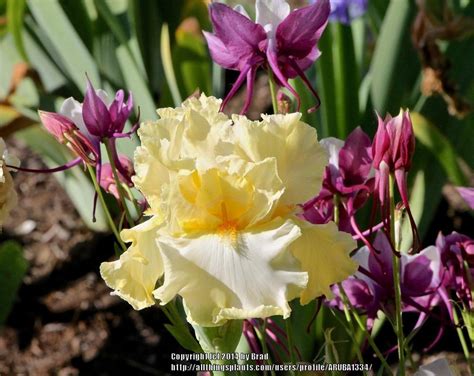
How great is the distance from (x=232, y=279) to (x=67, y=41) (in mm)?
996

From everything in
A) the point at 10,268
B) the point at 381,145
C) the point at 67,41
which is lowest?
the point at 10,268

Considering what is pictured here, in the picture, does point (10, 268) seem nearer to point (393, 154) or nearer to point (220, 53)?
point (220, 53)

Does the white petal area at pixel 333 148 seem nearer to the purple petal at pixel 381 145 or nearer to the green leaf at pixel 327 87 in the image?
the purple petal at pixel 381 145

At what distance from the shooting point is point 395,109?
1307 mm

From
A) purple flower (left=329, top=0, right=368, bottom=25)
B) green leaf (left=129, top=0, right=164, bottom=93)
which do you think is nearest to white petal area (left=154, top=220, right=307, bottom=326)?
purple flower (left=329, top=0, right=368, bottom=25)

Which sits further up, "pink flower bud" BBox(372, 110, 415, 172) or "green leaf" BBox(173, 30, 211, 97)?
"pink flower bud" BBox(372, 110, 415, 172)

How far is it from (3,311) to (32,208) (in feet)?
1.98

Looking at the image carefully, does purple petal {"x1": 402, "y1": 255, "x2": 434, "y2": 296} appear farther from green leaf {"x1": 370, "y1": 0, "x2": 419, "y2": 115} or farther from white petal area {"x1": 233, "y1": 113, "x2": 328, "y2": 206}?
green leaf {"x1": 370, "y1": 0, "x2": 419, "y2": 115}

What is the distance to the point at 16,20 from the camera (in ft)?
4.84

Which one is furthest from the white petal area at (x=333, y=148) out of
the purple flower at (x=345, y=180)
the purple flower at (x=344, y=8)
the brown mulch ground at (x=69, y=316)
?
the brown mulch ground at (x=69, y=316)

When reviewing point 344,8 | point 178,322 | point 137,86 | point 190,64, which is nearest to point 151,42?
point 190,64

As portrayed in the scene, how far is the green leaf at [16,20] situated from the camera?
1.45 m

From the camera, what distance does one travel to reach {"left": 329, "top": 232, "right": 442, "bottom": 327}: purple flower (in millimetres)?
613

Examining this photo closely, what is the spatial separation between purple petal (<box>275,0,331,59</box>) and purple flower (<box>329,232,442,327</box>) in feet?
0.50
